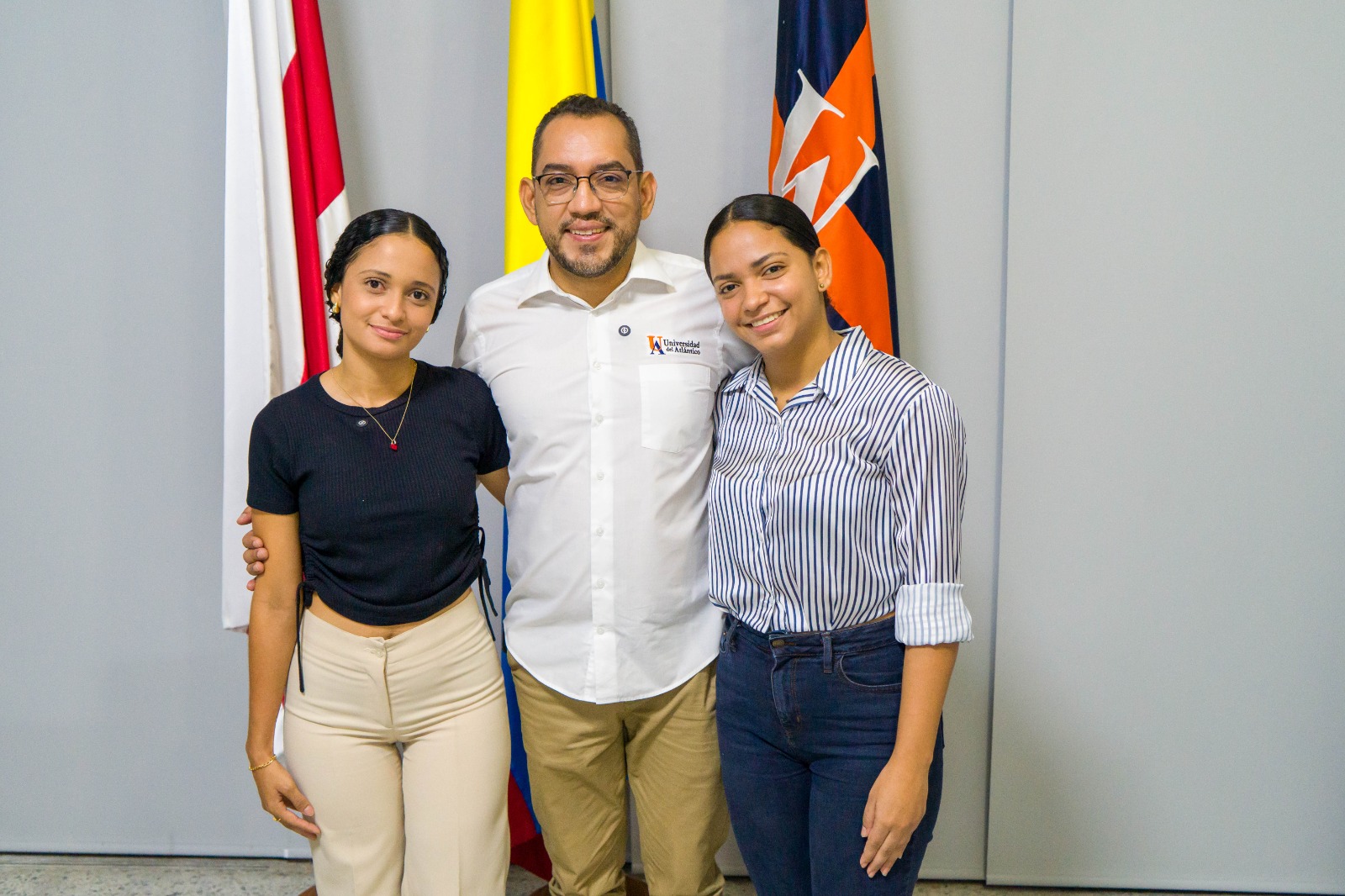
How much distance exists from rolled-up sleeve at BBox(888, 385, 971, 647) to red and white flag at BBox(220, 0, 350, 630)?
1.49m

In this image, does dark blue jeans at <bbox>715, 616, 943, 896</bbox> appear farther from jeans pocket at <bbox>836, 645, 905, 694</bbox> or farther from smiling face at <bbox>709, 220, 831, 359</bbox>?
smiling face at <bbox>709, 220, 831, 359</bbox>

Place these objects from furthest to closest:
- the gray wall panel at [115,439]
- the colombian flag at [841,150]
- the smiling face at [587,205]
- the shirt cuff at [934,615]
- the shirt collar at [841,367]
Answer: the gray wall panel at [115,439]
the colombian flag at [841,150]
the smiling face at [587,205]
the shirt collar at [841,367]
the shirt cuff at [934,615]

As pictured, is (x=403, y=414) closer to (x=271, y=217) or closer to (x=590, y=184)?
(x=590, y=184)

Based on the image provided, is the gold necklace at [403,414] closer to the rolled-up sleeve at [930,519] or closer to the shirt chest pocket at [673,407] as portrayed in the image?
the shirt chest pocket at [673,407]

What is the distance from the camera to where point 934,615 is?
128 cm

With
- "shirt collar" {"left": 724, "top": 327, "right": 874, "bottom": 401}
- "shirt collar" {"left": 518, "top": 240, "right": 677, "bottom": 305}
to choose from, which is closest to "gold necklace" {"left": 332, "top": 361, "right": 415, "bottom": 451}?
"shirt collar" {"left": 518, "top": 240, "right": 677, "bottom": 305}

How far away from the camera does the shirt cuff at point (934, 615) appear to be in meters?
1.28

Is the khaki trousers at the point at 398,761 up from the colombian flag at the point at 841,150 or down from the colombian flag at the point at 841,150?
down

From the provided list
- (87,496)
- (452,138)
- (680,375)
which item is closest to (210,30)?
(452,138)

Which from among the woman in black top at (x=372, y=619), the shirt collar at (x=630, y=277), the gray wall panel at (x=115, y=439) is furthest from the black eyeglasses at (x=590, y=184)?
the gray wall panel at (x=115, y=439)

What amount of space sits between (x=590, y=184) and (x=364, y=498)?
28.6 inches

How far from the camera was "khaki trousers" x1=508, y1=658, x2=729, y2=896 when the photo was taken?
5.57 ft

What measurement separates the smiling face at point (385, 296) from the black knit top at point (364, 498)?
0.12 metres

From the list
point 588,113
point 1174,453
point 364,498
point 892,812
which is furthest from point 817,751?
point 1174,453
